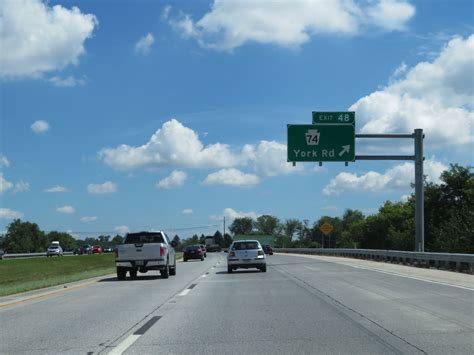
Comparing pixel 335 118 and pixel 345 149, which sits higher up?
pixel 335 118

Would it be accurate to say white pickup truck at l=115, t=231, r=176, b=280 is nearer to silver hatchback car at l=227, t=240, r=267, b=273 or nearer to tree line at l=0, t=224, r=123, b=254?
silver hatchback car at l=227, t=240, r=267, b=273

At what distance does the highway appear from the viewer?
888 centimetres

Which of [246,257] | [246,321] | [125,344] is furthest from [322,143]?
[125,344]

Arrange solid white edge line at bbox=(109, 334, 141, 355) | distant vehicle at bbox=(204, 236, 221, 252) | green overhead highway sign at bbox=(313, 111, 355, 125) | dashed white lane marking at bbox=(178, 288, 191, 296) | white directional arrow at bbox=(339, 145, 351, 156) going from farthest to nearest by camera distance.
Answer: distant vehicle at bbox=(204, 236, 221, 252) < green overhead highway sign at bbox=(313, 111, 355, 125) < white directional arrow at bbox=(339, 145, 351, 156) < dashed white lane marking at bbox=(178, 288, 191, 296) < solid white edge line at bbox=(109, 334, 141, 355)

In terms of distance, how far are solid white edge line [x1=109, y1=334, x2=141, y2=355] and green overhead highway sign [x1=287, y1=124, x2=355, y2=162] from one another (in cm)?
2726

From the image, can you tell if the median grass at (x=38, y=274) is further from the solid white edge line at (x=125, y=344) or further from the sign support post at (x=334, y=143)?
the sign support post at (x=334, y=143)

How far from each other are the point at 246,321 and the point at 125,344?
3091mm

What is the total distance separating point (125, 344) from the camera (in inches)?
360

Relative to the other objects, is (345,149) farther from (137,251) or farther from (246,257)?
(137,251)

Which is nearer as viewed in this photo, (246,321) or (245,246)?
(246,321)

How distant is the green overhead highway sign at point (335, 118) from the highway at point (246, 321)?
61.6 ft

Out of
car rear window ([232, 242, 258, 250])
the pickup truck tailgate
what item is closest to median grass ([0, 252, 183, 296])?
the pickup truck tailgate

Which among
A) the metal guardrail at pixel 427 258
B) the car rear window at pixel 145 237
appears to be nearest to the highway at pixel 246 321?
the car rear window at pixel 145 237

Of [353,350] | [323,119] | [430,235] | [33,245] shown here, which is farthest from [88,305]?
[33,245]
